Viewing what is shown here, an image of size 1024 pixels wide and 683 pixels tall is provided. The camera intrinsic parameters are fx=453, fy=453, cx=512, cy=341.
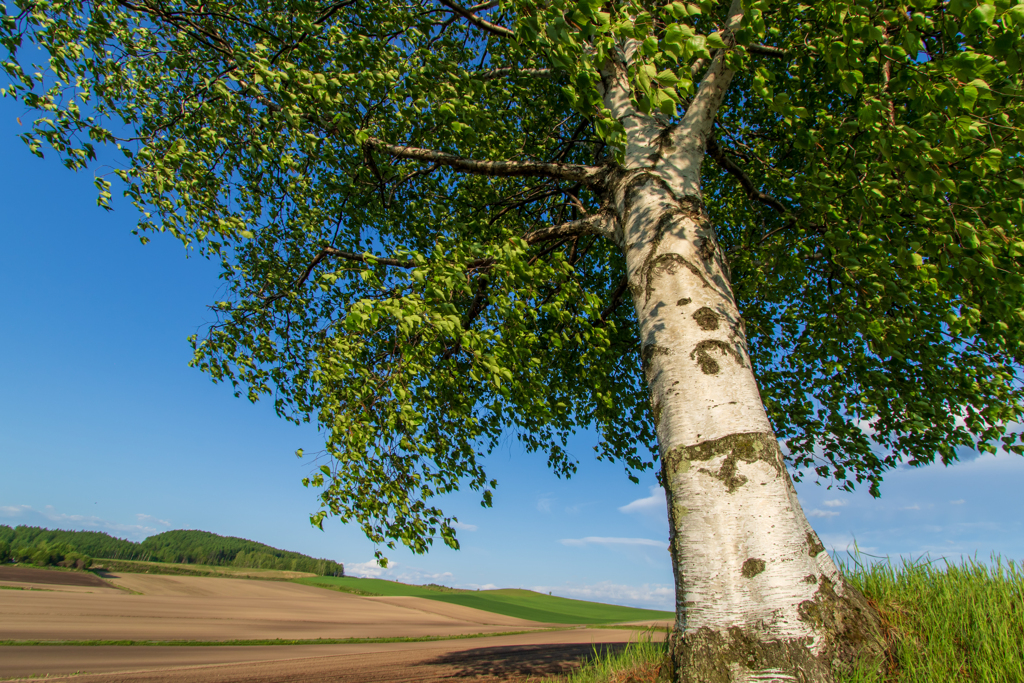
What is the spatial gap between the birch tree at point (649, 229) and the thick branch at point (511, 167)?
0.04 metres

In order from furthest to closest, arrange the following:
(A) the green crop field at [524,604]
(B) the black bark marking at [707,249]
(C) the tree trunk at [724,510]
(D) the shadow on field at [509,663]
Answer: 1. (A) the green crop field at [524,604]
2. (D) the shadow on field at [509,663]
3. (B) the black bark marking at [707,249]
4. (C) the tree trunk at [724,510]

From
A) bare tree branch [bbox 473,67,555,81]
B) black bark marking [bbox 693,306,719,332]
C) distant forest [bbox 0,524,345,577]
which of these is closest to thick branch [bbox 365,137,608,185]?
bare tree branch [bbox 473,67,555,81]

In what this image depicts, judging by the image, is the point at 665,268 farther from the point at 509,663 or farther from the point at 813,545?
the point at 509,663

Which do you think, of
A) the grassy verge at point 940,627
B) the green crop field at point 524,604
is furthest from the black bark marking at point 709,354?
the green crop field at point 524,604

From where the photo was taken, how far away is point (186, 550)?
10469 cm

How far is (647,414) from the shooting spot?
9773mm

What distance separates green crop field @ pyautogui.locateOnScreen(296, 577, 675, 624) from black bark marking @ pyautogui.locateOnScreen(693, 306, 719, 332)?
37.7m

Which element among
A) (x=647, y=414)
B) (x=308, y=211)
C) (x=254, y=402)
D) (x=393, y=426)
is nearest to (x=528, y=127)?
(x=308, y=211)

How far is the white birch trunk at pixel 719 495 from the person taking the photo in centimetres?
273

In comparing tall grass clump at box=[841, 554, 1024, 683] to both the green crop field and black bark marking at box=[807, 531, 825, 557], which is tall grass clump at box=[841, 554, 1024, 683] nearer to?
black bark marking at box=[807, 531, 825, 557]

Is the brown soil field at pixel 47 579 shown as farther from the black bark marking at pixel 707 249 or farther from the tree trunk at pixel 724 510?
the black bark marking at pixel 707 249

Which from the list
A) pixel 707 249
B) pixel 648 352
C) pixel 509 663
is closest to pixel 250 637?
pixel 509 663

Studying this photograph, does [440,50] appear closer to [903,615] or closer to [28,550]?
[903,615]

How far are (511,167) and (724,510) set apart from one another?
481cm
